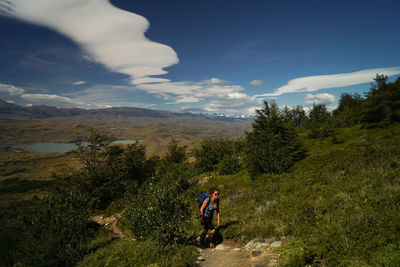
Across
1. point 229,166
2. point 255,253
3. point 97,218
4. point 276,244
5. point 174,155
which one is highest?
point 276,244

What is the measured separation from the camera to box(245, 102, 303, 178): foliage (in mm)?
18578

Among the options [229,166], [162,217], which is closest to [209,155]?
[229,166]

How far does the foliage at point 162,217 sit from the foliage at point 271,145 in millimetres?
12704

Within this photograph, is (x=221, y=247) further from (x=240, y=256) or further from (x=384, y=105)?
(x=384, y=105)

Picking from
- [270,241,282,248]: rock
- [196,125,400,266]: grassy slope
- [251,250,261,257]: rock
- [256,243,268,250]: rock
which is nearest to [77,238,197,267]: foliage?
[251,250,261,257]: rock

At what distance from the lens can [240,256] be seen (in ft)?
21.8

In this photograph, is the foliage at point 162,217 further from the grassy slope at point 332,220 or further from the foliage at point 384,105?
the foliage at point 384,105

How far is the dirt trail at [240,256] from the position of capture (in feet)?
19.3

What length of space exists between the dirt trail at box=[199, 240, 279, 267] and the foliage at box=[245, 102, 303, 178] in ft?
39.6

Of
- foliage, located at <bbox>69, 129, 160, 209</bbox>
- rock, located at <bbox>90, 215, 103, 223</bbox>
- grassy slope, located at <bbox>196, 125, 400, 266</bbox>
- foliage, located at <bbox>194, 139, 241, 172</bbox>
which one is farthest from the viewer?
foliage, located at <bbox>194, 139, 241, 172</bbox>

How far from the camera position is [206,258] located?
665cm

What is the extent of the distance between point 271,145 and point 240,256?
51.2ft

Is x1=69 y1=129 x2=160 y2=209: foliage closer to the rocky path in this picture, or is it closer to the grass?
the grass

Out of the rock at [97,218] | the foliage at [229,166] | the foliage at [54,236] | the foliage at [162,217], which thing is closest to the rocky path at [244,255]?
the foliage at [162,217]
